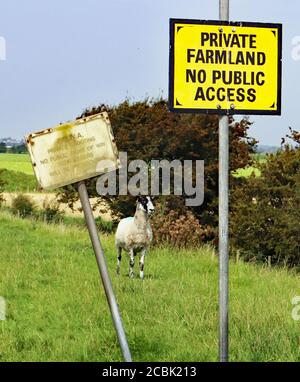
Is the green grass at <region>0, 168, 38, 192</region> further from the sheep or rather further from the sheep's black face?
the sheep's black face

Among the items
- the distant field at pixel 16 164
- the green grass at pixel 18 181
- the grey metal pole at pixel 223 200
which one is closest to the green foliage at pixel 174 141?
the green grass at pixel 18 181

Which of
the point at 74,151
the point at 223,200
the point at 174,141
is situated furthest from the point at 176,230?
the point at 74,151

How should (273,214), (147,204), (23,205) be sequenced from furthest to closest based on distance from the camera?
1. (23,205)
2. (273,214)
3. (147,204)

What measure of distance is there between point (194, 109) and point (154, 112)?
21878mm

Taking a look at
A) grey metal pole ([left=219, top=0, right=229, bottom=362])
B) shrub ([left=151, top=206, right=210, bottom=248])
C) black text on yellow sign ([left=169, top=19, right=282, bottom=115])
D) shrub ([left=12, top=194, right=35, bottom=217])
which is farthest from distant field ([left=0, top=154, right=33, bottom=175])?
black text on yellow sign ([left=169, top=19, right=282, bottom=115])

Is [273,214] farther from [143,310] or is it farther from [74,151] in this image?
[74,151]

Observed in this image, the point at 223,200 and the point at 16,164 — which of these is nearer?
the point at 223,200

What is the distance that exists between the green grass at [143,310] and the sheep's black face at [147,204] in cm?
132

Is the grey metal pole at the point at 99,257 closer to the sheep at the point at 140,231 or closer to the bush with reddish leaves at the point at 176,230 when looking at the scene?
the sheep at the point at 140,231

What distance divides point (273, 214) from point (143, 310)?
12837 mm

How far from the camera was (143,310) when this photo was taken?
1105 centimetres

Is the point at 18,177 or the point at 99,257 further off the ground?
the point at 99,257

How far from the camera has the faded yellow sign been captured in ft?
22.3
